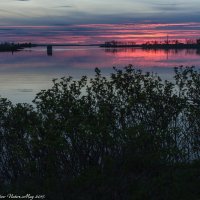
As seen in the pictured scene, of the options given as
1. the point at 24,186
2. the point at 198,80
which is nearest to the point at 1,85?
the point at 198,80

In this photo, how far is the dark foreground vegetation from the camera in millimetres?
11391

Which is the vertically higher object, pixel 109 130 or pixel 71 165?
pixel 109 130

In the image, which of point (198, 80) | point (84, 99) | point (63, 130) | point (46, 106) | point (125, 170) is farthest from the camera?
point (198, 80)

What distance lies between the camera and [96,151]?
43.1 ft

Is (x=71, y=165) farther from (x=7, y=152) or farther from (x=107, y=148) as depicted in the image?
(x=7, y=152)

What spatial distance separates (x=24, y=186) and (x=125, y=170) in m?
2.78

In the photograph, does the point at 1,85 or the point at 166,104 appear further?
the point at 1,85

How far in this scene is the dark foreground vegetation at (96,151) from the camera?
37.4 feet

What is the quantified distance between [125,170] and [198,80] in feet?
22.8

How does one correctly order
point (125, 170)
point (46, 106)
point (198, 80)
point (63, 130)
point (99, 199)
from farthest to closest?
1. point (198, 80)
2. point (46, 106)
3. point (63, 130)
4. point (125, 170)
5. point (99, 199)

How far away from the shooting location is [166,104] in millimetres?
15812

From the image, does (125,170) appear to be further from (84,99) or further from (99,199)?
(84,99)

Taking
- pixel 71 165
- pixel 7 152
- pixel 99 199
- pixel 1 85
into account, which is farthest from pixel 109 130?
pixel 1 85

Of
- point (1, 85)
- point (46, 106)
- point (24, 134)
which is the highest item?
point (46, 106)
